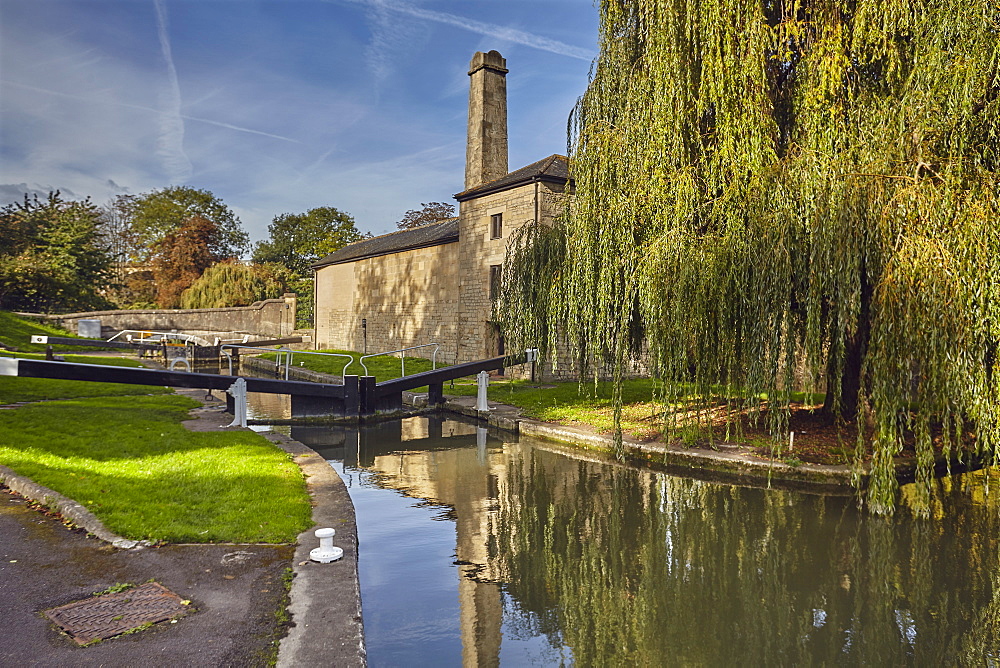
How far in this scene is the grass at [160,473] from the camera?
4.86 m

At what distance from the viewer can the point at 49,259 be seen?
92.8ft

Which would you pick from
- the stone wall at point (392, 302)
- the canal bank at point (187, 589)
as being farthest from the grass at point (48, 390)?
the stone wall at point (392, 302)

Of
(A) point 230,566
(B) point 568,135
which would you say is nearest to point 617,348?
(B) point 568,135

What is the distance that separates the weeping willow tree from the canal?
846mm

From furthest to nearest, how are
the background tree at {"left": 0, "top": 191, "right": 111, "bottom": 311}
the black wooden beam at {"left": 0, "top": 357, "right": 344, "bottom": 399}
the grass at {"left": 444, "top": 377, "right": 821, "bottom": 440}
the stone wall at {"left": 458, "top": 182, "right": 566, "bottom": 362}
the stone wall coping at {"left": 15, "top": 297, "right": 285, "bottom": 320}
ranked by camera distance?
the stone wall coping at {"left": 15, "top": 297, "right": 285, "bottom": 320}
the background tree at {"left": 0, "top": 191, "right": 111, "bottom": 311}
the stone wall at {"left": 458, "top": 182, "right": 566, "bottom": 362}
the grass at {"left": 444, "top": 377, "right": 821, "bottom": 440}
the black wooden beam at {"left": 0, "top": 357, "right": 344, "bottom": 399}

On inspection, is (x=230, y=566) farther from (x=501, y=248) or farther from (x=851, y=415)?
(x=501, y=248)

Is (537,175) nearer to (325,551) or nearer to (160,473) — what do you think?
(160,473)

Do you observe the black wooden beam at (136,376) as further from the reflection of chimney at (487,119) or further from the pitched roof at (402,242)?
the reflection of chimney at (487,119)

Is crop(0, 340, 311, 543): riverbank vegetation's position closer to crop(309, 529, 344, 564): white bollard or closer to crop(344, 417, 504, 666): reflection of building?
crop(309, 529, 344, 564): white bollard

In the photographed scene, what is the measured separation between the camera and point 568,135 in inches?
366

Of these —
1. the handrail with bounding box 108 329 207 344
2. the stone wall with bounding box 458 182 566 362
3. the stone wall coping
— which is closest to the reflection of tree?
the stone wall with bounding box 458 182 566 362

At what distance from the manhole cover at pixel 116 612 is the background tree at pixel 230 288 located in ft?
112

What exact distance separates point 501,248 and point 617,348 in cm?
1024

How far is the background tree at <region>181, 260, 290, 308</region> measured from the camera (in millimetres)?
35156
